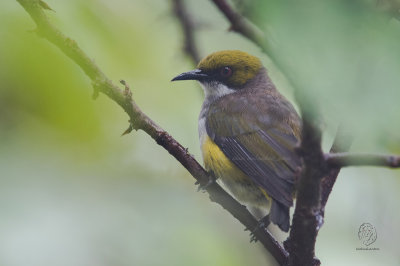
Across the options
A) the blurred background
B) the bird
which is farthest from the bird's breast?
the blurred background

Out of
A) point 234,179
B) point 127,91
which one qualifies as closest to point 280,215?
point 234,179

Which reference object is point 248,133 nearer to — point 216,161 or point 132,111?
point 216,161

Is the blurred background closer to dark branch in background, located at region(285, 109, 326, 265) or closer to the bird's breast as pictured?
dark branch in background, located at region(285, 109, 326, 265)

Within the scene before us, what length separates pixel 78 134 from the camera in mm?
1697

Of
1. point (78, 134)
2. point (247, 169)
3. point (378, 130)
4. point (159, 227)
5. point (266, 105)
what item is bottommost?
point (378, 130)

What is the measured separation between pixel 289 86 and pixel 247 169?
2.59 metres

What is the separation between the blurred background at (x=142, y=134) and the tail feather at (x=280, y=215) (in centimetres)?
24

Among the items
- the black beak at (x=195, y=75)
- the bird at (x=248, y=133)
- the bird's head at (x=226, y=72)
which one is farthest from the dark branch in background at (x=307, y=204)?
the bird's head at (x=226, y=72)


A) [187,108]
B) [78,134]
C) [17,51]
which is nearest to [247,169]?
[187,108]

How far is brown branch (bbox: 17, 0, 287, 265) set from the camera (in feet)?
3.80

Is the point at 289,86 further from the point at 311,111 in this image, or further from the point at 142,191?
the point at 142,191

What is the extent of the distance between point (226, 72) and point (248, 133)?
0.99 m

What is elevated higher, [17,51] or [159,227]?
[17,51]

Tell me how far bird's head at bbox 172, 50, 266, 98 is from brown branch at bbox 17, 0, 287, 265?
70.9 inches
